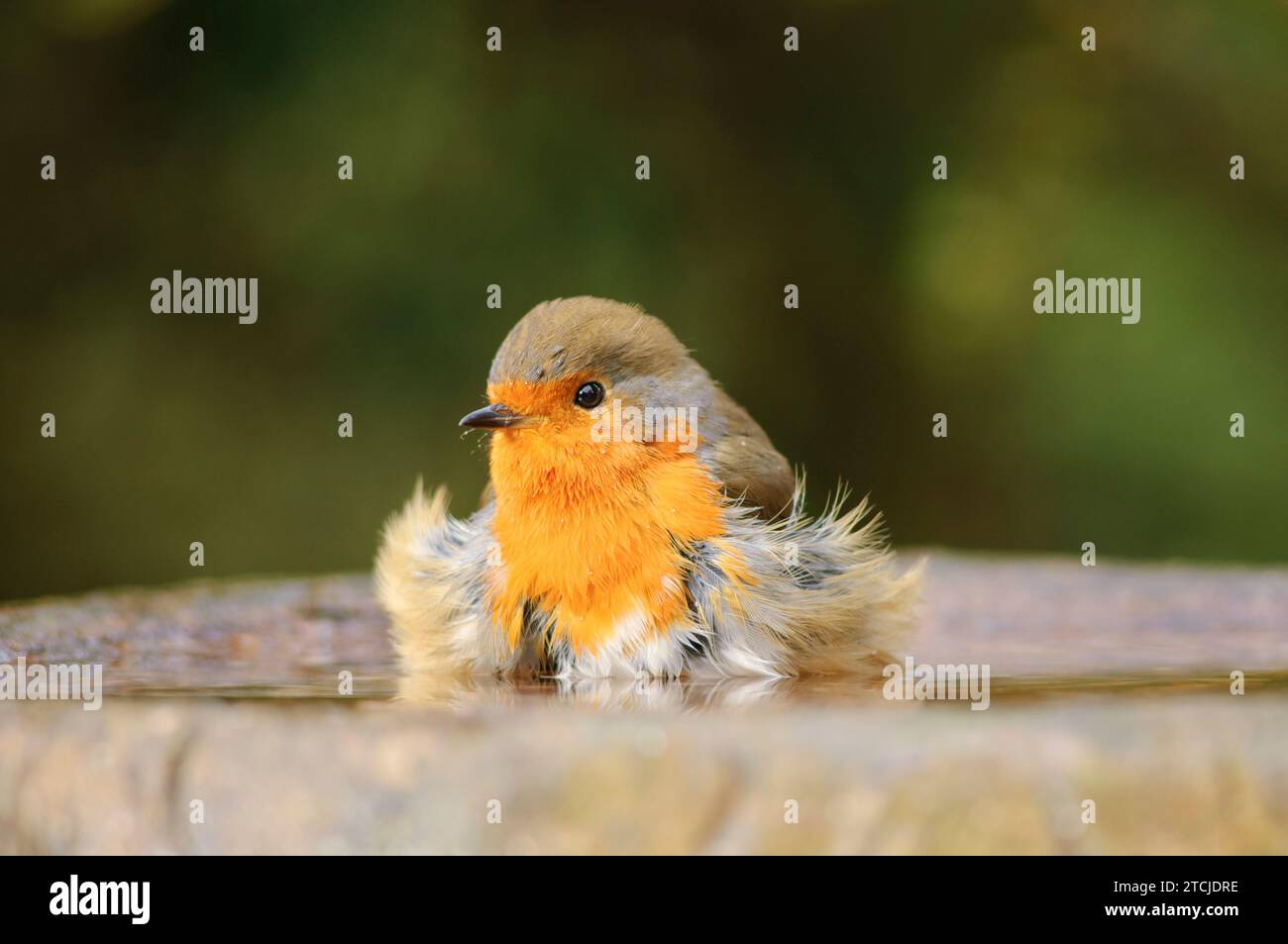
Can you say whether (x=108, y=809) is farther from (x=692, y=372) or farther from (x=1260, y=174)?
(x=1260, y=174)

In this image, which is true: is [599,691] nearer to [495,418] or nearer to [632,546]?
[632,546]

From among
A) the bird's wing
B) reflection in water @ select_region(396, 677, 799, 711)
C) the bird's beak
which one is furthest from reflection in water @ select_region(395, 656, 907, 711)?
the bird's beak

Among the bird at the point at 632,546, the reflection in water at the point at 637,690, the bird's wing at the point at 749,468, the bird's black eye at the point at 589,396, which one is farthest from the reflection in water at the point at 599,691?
the bird's black eye at the point at 589,396

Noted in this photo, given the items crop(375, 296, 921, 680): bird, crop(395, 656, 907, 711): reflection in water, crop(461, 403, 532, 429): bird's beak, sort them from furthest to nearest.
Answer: crop(461, 403, 532, 429): bird's beak < crop(375, 296, 921, 680): bird < crop(395, 656, 907, 711): reflection in water

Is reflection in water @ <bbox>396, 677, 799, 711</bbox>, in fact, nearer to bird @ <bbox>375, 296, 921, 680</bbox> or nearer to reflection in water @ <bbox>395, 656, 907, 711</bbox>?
reflection in water @ <bbox>395, 656, 907, 711</bbox>

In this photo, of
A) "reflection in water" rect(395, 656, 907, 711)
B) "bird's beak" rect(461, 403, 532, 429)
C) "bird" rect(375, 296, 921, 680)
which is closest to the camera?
"reflection in water" rect(395, 656, 907, 711)

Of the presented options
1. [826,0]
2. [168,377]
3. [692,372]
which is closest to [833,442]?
[826,0]

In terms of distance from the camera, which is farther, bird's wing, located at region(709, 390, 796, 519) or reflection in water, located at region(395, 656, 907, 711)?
bird's wing, located at region(709, 390, 796, 519)
